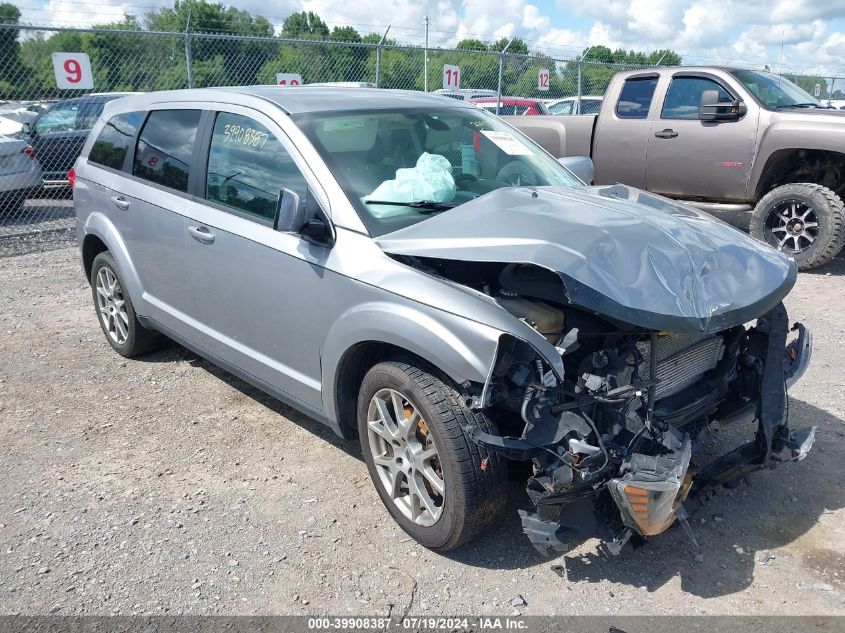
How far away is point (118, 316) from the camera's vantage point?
5.38 meters

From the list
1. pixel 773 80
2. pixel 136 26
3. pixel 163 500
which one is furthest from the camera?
pixel 136 26

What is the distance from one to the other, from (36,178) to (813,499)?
35.9ft

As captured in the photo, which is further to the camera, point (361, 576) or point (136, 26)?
point (136, 26)

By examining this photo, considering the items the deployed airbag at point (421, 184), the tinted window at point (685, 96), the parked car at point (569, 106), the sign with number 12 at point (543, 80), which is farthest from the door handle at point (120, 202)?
the parked car at point (569, 106)

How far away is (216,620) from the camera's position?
9.37 feet

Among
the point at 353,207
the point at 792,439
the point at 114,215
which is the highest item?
the point at 353,207

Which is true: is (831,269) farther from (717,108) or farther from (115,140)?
(115,140)

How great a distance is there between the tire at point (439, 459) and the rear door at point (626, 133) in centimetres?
615

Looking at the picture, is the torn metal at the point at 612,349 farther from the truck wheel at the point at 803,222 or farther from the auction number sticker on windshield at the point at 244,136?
the truck wheel at the point at 803,222

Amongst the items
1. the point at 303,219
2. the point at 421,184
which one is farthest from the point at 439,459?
the point at 421,184

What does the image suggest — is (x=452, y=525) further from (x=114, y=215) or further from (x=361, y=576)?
(x=114, y=215)

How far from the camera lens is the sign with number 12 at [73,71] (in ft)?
33.5

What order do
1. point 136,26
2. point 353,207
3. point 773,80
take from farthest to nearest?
1. point 136,26
2. point 773,80
3. point 353,207

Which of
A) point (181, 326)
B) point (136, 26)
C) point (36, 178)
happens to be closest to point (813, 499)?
point (181, 326)
